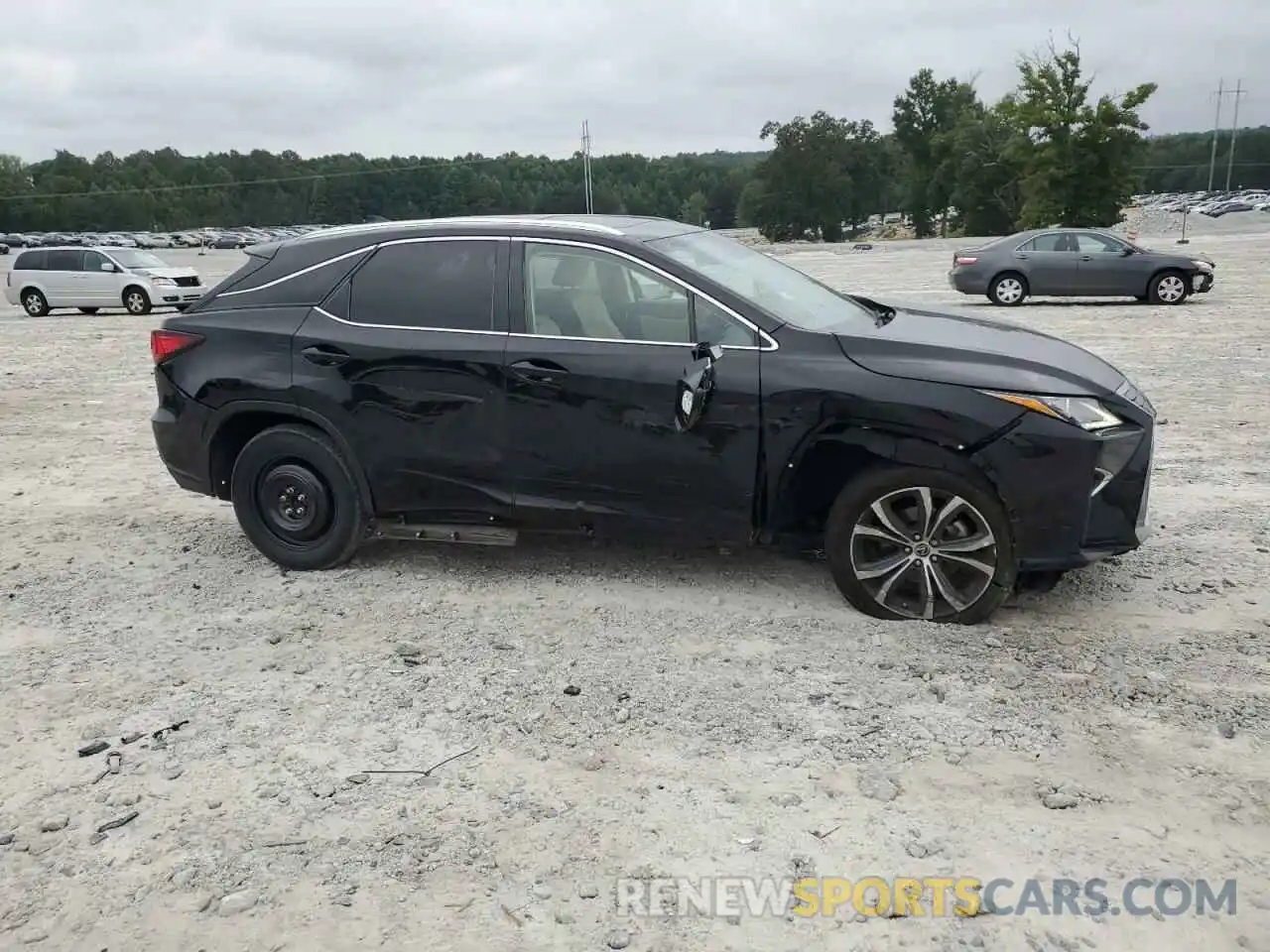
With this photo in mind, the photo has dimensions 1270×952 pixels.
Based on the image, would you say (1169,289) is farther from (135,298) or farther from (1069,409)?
(135,298)

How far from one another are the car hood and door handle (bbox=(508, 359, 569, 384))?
1.31 metres

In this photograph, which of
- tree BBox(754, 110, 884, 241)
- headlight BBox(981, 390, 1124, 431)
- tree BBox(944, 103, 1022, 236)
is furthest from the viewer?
tree BBox(754, 110, 884, 241)

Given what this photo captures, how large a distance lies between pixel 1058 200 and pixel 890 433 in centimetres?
5635

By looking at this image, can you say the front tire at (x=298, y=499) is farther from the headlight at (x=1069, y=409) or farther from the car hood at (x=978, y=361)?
the headlight at (x=1069, y=409)

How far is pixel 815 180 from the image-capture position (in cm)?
10069

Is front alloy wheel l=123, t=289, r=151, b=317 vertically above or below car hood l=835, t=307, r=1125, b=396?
below

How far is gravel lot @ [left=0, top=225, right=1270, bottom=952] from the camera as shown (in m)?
2.97

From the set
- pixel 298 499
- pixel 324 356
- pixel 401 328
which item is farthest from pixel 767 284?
pixel 298 499

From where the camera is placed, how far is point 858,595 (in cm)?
470

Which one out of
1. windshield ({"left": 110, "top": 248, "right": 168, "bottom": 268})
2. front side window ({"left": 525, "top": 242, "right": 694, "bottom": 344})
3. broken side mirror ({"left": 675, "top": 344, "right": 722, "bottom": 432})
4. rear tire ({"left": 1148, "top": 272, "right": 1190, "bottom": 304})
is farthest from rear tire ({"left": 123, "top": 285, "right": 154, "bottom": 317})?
broken side mirror ({"left": 675, "top": 344, "right": 722, "bottom": 432})

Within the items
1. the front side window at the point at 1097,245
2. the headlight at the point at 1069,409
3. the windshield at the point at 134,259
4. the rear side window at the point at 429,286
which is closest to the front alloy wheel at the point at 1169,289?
the front side window at the point at 1097,245

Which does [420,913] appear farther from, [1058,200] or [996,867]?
A: [1058,200]

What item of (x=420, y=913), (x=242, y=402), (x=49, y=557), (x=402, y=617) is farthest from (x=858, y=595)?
(x=49, y=557)

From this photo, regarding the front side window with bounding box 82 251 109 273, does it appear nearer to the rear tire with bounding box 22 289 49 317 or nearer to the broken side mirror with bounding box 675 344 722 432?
the rear tire with bounding box 22 289 49 317
